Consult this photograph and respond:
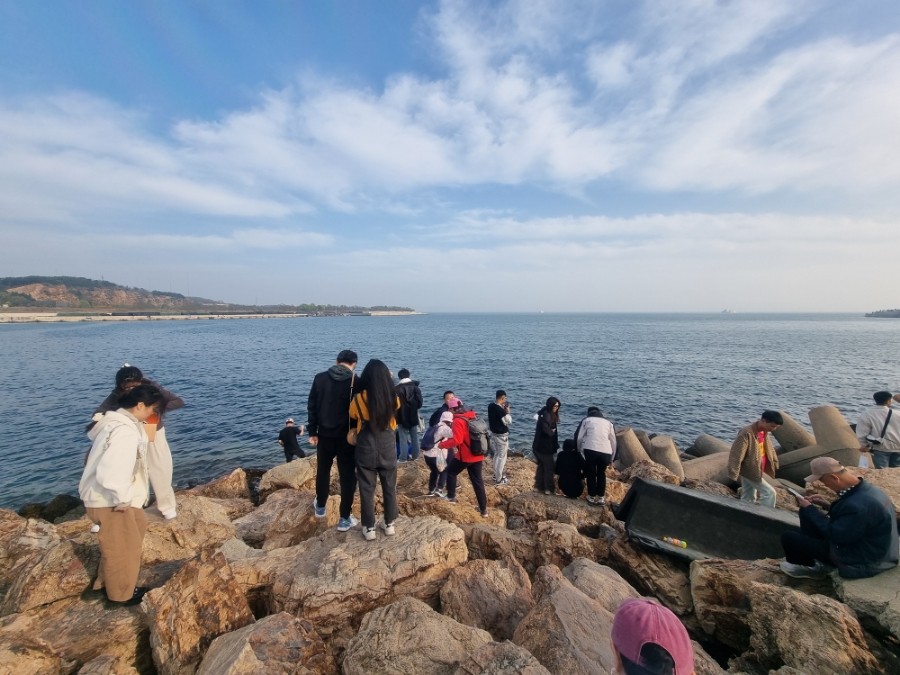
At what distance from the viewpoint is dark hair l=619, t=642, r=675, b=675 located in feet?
6.93

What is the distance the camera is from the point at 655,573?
5.49 m

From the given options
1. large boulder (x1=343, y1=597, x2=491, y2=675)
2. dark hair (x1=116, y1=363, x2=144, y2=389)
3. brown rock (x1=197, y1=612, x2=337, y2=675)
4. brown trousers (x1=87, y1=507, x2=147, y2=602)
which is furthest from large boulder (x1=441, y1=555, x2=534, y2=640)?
dark hair (x1=116, y1=363, x2=144, y2=389)

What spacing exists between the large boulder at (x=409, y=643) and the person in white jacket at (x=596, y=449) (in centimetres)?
512

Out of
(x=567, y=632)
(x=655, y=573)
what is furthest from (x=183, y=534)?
(x=655, y=573)

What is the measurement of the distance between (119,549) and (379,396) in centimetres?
321

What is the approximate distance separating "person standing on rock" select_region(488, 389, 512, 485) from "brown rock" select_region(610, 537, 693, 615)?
350 cm

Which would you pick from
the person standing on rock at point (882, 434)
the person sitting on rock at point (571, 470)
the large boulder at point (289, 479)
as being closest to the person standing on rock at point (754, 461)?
the person sitting on rock at point (571, 470)

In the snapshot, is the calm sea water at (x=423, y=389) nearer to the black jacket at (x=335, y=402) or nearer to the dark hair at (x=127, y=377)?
the dark hair at (x=127, y=377)

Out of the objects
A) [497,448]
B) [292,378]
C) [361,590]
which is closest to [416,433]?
[497,448]

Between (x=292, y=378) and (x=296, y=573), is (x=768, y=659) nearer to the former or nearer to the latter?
(x=296, y=573)

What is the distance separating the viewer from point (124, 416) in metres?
4.35

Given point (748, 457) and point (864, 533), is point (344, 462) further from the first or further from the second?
point (748, 457)

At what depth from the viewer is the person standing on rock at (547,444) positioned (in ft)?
29.4

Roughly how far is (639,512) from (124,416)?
7.32 m
